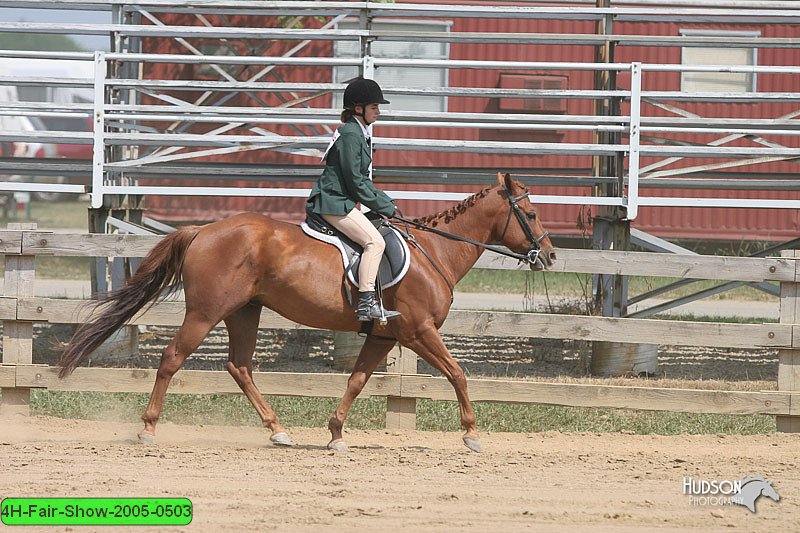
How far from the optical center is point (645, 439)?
27.4 feet

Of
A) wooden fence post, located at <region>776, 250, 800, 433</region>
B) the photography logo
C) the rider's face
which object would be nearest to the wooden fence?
wooden fence post, located at <region>776, 250, 800, 433</region>

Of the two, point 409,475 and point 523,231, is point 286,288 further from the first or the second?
point 523,231

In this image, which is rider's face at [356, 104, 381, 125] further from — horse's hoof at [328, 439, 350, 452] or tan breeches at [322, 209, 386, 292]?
horse's hoof at [328, 439, 350, 452]

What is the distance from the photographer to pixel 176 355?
7441 mm

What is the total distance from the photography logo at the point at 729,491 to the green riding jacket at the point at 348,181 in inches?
112

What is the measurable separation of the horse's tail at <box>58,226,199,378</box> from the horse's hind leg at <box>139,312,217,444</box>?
1.28 ft

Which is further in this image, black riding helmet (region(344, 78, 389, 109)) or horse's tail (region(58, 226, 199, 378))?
horse's tail (region(58, 226, 199, 378))

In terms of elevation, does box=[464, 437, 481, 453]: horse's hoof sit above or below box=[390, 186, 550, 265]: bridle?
below

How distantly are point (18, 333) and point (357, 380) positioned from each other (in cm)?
305

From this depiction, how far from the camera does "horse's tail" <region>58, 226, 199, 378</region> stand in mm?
7582

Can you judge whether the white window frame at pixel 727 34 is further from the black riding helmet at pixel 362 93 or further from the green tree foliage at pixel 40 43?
the green tree foliage at pixel 40 43

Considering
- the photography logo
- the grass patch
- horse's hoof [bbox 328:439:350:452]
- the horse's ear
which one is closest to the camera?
the photography logo

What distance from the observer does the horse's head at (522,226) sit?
7.82 metres

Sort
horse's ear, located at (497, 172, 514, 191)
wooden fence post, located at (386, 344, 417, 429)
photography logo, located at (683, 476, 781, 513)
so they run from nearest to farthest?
1. photography logo, located at (683, 476, 781, 513)
2. horse's ear, located at (497, 172, 514, 191)
3. wooden fence post, located at (386, 344, 417, 429)
